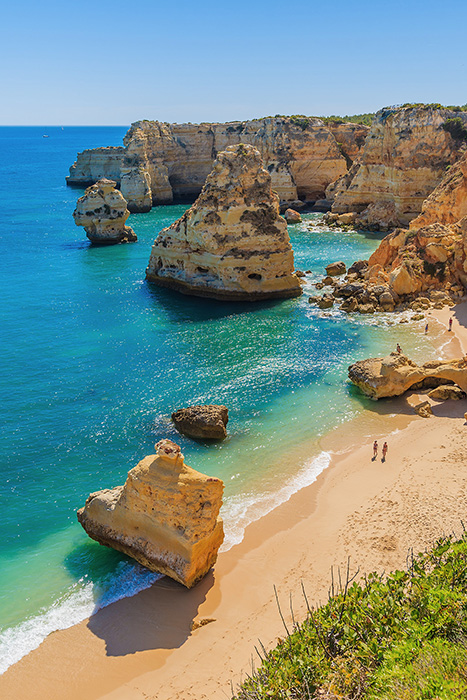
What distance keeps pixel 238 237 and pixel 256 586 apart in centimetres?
2903

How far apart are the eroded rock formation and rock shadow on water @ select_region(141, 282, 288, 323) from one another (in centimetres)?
1491

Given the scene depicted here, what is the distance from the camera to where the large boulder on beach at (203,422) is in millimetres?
22641

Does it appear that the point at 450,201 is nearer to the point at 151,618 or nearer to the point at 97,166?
the point at 151,618

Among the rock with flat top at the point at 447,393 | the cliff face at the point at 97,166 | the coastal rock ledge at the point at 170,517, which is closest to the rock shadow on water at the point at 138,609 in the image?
the coastal rock ledge at the point at 170,517

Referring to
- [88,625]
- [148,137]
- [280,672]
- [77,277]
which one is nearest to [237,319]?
[77,277]

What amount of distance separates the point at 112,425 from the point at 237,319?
1612 cm

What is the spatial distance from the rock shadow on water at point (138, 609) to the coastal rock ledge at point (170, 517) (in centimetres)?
40

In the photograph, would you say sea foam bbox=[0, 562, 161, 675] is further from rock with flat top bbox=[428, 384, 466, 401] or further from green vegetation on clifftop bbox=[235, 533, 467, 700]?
rock with flat top bbox=[428, 384, 466, 401]

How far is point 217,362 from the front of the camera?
101 feet

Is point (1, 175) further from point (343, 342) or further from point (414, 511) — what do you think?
point (414, 511)

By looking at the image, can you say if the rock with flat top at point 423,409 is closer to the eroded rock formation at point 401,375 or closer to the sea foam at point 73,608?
the eroded rock formation at point 401,375

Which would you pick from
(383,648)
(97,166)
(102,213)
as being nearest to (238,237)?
(102,213)

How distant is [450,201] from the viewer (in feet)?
141

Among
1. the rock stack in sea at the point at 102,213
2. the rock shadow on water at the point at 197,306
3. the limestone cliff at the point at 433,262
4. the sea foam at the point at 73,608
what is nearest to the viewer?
the sea foam at the point at 73,608
